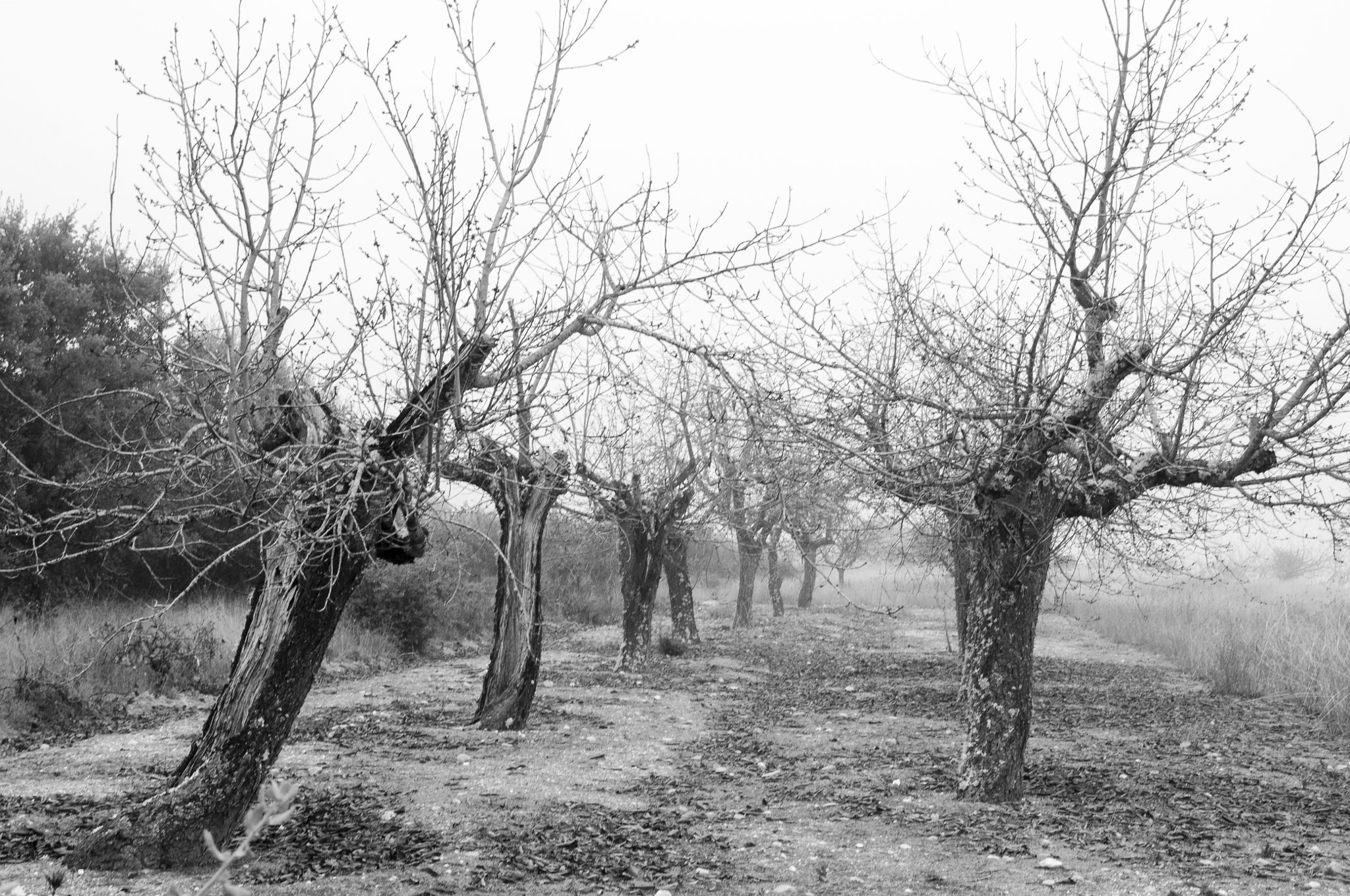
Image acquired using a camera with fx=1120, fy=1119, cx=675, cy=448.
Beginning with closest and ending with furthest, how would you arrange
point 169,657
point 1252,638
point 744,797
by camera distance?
point 744,797 → point 169,657 → point 1252,638

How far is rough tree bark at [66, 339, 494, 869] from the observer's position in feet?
19.0

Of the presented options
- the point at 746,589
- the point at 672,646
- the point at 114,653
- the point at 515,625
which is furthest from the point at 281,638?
the point at 746,589

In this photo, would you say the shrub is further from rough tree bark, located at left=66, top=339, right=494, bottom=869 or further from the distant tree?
rough tree bark, located at left=66, top=339, right=494, bottom=869

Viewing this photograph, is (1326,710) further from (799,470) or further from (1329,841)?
(799,470)

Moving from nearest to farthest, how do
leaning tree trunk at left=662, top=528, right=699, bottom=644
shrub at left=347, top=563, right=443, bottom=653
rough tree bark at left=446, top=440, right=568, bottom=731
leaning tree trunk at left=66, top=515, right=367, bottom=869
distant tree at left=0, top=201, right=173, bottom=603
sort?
leaning tree trunk at left=66, top=515, right=367, bottom=869
rough tree bark at left=446, top=440, right=568, bottom=731
distant tree at left=0, top=201, right=173, bottom=603
shrub at left=347, top=563, right=443, bottom=653
leaning tree trunk at left=662, top=528, right=699, bottom=644

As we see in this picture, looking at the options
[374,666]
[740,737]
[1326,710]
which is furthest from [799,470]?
[374,666]

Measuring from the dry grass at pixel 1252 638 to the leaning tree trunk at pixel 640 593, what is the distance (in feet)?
21.8

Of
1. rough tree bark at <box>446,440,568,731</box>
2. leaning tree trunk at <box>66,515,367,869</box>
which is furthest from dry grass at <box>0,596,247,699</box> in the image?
leaning tree trunk at <box>66,515,367,869</box>

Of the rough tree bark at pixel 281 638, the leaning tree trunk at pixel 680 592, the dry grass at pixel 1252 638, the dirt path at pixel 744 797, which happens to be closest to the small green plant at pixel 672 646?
the leaning tree trunk at pixel 680 592

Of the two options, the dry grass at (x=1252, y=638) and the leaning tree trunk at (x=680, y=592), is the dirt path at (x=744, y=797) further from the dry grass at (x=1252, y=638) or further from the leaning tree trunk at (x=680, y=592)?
the leaning tree trunk at (x=680, y=592)

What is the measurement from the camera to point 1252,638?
1780 cm

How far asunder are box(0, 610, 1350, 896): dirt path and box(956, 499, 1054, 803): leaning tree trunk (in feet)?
0.94

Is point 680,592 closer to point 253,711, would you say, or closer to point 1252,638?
point 1252,638

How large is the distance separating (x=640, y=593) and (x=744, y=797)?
9163mm
